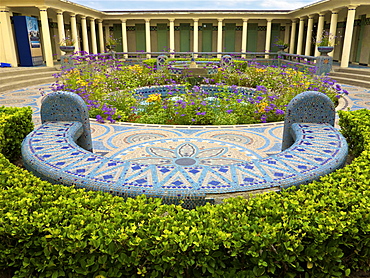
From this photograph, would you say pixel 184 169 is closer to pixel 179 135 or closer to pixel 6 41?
pixel 179 135

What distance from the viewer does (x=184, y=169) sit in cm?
318

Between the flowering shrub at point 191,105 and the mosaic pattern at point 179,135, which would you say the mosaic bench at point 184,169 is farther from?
the flowering shrub at point 191,105

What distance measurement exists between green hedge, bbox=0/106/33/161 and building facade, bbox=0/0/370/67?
13560 mm

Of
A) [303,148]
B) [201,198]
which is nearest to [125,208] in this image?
[201,198]

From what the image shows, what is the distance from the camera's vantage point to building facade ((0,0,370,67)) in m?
18.0

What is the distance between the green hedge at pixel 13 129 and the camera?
4.46 m

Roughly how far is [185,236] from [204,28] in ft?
90.4

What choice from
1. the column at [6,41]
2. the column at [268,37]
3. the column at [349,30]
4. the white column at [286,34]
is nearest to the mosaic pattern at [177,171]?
the column at [349,30]

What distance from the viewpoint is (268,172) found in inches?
120

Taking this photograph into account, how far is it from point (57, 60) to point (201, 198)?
70.4 ft

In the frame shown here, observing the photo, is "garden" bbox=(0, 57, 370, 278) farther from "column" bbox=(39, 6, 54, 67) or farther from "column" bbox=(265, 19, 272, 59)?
"column" bbox=(265, 19, 272, 59)

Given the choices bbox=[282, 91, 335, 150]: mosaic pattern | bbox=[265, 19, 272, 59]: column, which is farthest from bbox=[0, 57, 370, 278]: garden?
bbox=[265, 19, 272, 59]: column

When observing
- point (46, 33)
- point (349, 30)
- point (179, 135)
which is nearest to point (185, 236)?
point (179, 135)

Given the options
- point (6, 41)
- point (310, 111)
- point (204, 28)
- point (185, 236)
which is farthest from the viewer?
point (204, 28)
